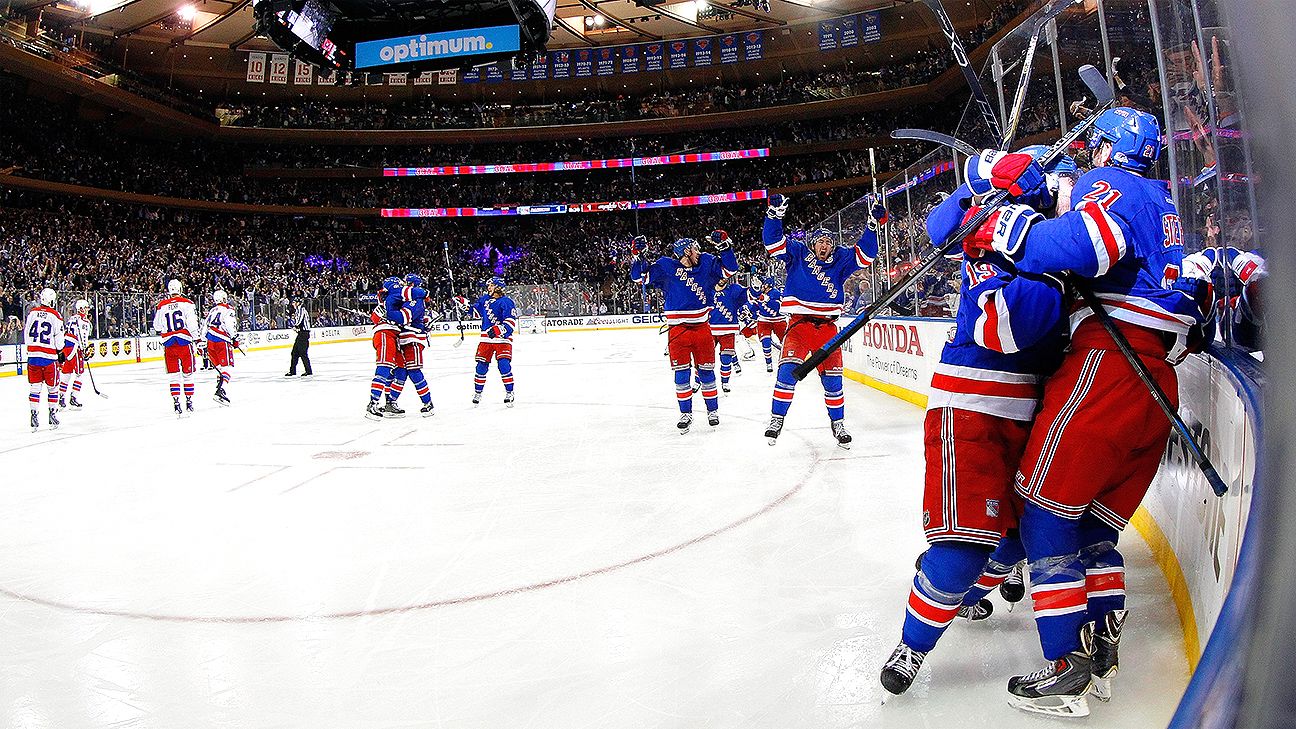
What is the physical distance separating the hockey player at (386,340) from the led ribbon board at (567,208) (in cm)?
2947

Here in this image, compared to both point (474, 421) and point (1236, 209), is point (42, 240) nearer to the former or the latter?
point (474, 421)

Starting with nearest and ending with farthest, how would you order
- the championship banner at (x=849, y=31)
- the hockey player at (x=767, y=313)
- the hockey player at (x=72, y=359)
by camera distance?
the hockey player at (x=72, y=359) → the hockey player at (x=767, y=313) → the championship banner at (x=849, y=31)

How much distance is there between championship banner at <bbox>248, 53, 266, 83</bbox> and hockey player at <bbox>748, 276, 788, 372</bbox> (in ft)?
84.8

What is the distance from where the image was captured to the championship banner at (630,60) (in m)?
34.1

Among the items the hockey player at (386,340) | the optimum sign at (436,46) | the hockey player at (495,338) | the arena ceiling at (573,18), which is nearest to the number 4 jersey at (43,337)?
the hockey player at (386,340)

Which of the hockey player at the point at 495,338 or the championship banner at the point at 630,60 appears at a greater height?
the championship banner at the point at 630,60

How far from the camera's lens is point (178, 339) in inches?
382

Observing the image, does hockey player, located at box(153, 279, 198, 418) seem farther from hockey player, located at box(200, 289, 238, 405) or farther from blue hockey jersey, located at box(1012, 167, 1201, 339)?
blue hockey jersey, located at box(1012, 167, 1201, 339)

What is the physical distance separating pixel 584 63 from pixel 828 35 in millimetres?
10115

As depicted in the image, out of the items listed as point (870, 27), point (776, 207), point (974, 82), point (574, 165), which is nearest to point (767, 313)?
point (776, 207)

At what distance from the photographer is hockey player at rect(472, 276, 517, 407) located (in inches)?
371

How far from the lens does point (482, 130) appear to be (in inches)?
1455

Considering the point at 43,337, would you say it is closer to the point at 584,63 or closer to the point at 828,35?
the point at 828,35

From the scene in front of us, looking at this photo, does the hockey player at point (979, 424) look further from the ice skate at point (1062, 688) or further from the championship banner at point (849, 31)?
the championship banner at point (849, 31)
